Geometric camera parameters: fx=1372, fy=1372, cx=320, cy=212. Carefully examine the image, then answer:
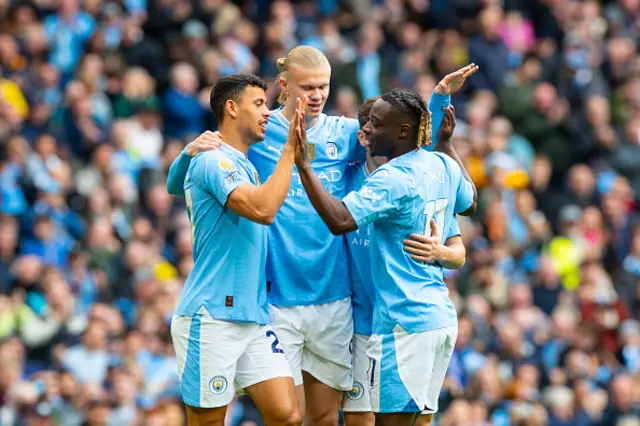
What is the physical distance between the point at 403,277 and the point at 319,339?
0.84 m

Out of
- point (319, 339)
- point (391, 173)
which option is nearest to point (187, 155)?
point (391, 173)

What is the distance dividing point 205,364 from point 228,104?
1.65 metres

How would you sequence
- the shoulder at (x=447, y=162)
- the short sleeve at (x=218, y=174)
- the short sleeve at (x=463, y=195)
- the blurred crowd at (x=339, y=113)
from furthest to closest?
the blurred crowd at (x=339, y=113) → the short sleeve at (x=463, y=195) → the shoulder at (x=447, y=162) → the short sleeve at (x=218, y=174)

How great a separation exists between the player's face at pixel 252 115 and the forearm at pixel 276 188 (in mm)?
516

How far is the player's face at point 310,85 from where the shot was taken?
895 centimetres

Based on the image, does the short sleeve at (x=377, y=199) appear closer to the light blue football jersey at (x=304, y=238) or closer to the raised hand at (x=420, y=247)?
the raised hand at (x=420, y=247)

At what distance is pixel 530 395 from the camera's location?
15.2 m

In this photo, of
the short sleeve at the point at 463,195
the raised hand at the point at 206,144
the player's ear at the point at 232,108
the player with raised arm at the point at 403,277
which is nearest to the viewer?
the player with raised arm at the point at 403,277

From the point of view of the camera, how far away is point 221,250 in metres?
8.54

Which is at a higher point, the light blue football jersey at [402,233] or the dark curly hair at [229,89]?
the dark curly hair at [229,89]

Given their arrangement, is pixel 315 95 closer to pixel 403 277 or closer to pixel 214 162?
pixel 214 162

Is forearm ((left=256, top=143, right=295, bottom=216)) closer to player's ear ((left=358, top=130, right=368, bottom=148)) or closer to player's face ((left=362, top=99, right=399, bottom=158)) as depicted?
player's face ((left=362, top=99, right=399, bottom=158))

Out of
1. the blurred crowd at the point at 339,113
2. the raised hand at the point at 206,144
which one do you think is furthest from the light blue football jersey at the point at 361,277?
the blurred crowd at the point at 339,113

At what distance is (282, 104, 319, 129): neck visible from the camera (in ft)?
29.8
